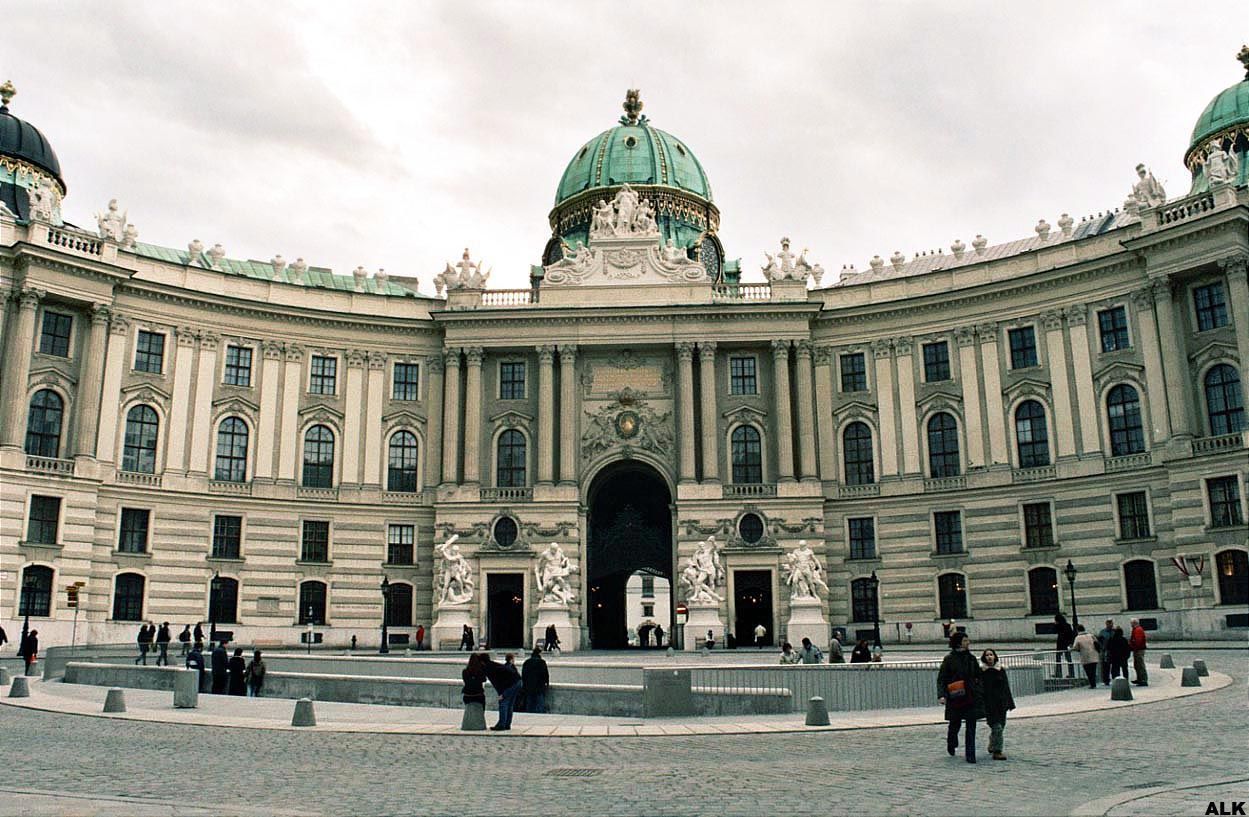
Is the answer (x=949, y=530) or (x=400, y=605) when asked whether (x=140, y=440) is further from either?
(x=949, y=530)

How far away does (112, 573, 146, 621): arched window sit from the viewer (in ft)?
173

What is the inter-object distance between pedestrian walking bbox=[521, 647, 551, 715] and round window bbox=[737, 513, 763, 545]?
3266 cm

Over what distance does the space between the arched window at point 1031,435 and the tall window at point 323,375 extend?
37.6 m

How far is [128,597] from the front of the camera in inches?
2094

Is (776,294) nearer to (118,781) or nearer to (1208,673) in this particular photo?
(1208,673)

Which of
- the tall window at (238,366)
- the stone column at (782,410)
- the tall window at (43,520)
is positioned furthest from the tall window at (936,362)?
the tall window at (43,520)

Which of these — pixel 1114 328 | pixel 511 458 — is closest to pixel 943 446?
pixel 1114 328

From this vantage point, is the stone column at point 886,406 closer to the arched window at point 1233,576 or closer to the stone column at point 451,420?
the arched window at point 1233,576

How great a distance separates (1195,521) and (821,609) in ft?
58.5

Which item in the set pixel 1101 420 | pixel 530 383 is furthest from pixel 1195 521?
pixel 530 383

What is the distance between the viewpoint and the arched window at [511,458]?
60.7 meters

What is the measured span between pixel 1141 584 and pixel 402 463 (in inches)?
1537

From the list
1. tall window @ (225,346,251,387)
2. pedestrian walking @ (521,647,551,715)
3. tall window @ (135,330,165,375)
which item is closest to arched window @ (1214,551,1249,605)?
pedestrian walking @ (521,647,551,715)

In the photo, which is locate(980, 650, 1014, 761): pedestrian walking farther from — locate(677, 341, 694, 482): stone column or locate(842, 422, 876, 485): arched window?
locate(842, 422, 876, 485): arched window
